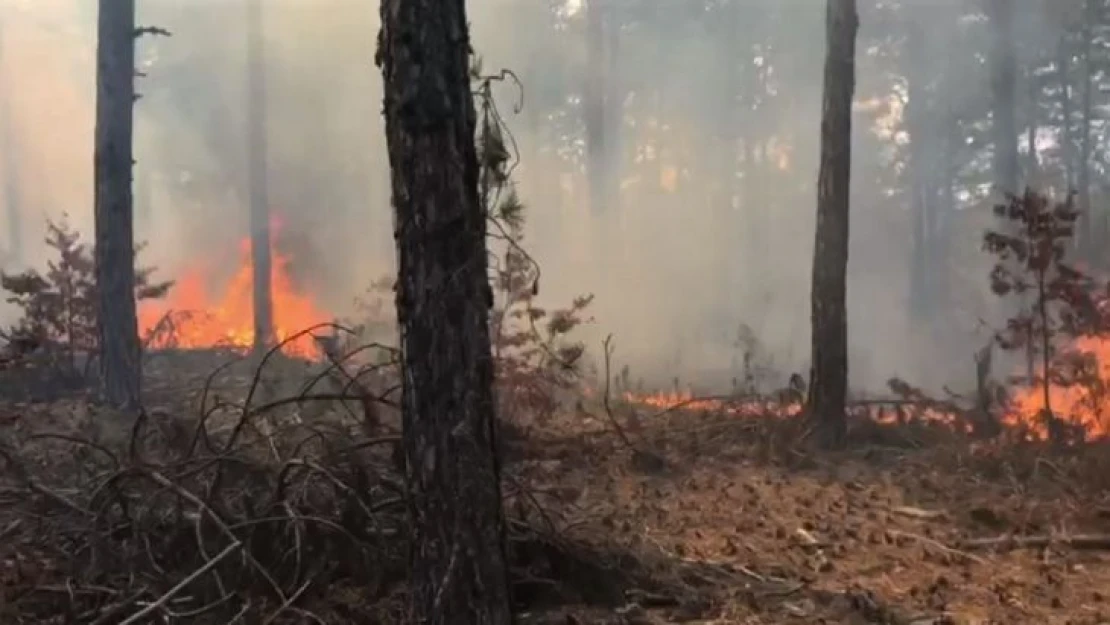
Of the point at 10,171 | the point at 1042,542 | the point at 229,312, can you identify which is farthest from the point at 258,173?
the point at 10,171

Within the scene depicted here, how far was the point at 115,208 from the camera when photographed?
10273mm

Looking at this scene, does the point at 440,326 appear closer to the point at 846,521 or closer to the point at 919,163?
the point at 846,521

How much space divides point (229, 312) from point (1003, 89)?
18149 mm

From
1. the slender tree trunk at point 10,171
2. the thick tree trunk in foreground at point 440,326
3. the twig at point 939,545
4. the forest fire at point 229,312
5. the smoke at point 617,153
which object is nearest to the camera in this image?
the thick tree trunk in foreground at point 440,326

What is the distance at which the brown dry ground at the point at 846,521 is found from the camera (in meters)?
4.81

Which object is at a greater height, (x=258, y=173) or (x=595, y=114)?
(x=595, y=114)

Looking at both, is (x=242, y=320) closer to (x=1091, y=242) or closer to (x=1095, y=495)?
(x=1095, y=495)

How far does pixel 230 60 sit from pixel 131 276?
2059 centimetres

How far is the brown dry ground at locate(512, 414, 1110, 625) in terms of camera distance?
4812 mm

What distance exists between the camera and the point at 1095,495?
22.8 ft

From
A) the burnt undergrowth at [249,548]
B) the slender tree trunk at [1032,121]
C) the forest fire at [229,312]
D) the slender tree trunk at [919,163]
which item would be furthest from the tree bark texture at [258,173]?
the slender tree trunk at [1032,121]

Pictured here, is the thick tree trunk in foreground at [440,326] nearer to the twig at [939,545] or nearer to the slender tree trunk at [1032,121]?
the twig at [939,545]

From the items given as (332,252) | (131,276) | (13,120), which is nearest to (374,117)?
(332,252)

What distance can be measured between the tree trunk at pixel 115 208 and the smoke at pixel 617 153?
1109cm
